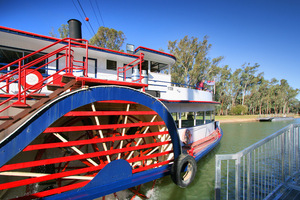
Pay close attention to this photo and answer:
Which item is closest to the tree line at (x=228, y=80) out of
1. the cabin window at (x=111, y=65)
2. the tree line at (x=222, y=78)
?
the tree line at (x=222, y=78)

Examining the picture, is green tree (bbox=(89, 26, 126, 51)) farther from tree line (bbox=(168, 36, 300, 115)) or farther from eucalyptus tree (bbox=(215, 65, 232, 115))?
eucalyptus tree (bbox=(215, 65, 232, 115))

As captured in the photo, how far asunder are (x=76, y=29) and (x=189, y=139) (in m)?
8.04

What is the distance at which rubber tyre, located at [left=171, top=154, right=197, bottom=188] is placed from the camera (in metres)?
4.30

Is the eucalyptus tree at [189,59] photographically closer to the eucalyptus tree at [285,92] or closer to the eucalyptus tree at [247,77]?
the eucalyptus tree at [247,77]

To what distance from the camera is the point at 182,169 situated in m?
4.60

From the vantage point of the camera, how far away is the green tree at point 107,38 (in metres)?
27.0

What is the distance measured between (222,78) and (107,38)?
35.6 meters

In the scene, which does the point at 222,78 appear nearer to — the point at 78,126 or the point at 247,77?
the point at 247,77

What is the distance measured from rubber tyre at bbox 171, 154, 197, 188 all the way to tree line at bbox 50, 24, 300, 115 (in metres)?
11.0

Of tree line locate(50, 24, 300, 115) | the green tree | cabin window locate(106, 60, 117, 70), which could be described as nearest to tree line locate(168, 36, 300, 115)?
tree line locate(50, 24, 300, 115)

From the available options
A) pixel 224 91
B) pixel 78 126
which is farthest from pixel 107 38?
pixel 224 91

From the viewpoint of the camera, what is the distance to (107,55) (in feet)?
24.5

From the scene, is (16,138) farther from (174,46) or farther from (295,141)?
(174,46)

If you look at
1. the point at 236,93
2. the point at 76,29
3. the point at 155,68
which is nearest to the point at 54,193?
the point at 76,29
